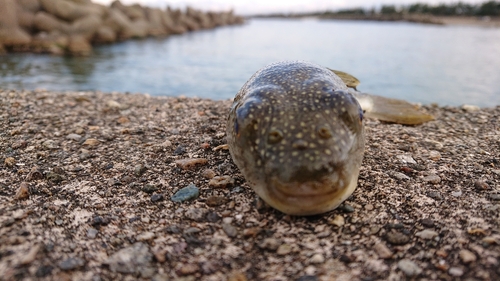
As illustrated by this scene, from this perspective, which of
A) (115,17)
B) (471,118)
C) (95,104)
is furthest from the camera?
(115,17)

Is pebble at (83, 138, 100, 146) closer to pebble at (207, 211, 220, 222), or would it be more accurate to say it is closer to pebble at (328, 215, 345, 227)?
pebble at (207, 211, 220, 222)

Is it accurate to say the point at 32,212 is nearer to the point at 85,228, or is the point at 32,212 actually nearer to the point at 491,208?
the point at 85,228

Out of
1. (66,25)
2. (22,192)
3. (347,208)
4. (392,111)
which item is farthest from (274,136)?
(66,25)

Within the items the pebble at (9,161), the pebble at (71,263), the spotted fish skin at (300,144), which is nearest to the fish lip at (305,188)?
the spotted fish skin at (300,144)

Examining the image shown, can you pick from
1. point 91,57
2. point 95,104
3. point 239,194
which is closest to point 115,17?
point 91,57

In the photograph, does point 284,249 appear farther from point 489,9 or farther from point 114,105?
point 489,9

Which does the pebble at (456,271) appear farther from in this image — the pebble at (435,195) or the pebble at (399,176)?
the pebble at (399,176)
